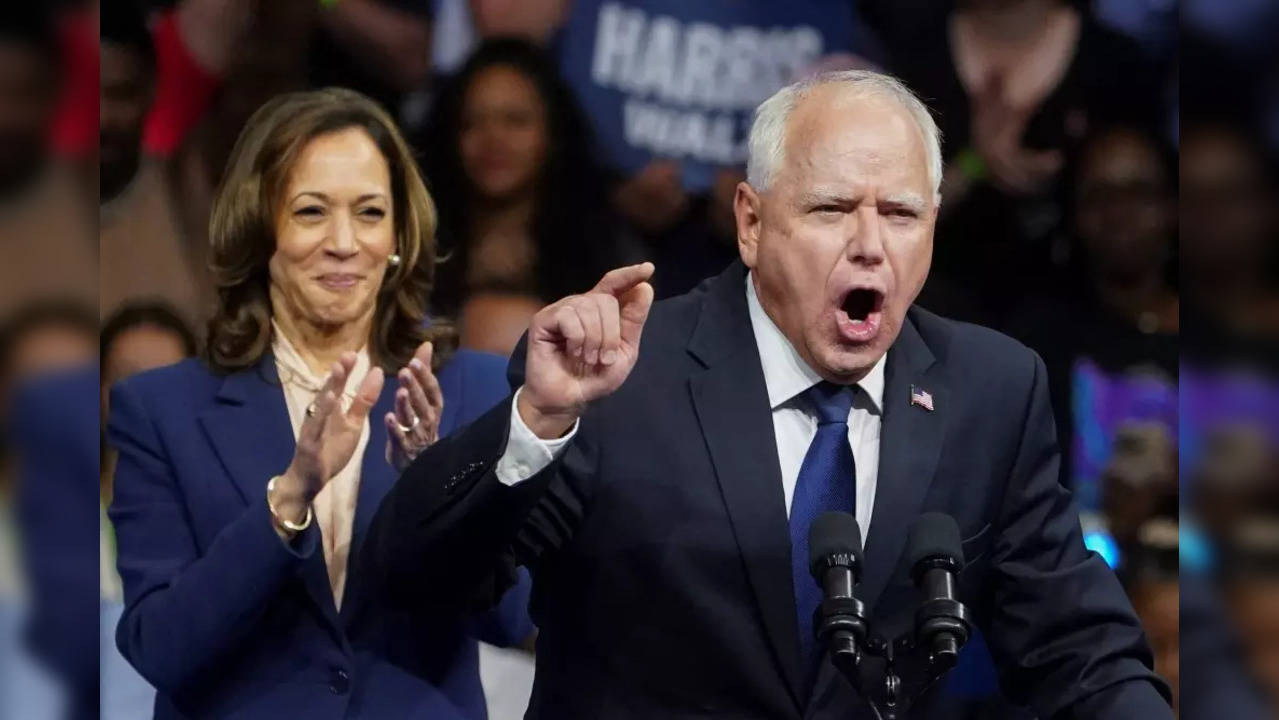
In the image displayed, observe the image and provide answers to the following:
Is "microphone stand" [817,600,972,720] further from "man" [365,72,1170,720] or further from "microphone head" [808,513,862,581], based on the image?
"man" [365,72,1170,720]

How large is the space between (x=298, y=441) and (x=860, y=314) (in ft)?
3.40

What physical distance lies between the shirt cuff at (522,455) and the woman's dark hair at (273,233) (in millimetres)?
816

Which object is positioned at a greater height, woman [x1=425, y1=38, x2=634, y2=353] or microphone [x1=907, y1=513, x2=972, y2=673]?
woman [x1=425, y1=38, x2=634, y2=353]

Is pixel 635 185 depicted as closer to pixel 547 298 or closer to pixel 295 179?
pixel 547 298

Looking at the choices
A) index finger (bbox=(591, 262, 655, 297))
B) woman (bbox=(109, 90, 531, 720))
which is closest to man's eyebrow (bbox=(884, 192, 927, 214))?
index finger (bbox=(591, 262, 655, 297))

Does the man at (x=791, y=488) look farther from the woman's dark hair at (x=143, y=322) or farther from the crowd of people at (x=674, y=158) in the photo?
the woman's dark hair at (x=143, y=322)

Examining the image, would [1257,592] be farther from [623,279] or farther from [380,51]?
[380,51]

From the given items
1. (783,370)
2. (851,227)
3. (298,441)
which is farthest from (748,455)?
(298,441)

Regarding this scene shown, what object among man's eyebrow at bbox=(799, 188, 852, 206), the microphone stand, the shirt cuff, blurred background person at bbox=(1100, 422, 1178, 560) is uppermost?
man's eyebrow at bbox=(799, 188, 852, 206)

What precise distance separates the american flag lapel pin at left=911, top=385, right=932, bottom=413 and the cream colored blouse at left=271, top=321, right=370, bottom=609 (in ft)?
3.37

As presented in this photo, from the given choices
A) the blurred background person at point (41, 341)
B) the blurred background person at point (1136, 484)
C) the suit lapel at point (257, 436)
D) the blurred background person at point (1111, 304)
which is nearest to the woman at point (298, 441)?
the suit lapel at point (257, 436)

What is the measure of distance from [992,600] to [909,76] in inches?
50.1

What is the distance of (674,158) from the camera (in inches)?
146

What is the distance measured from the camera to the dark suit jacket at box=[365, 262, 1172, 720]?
2801 millimetres
